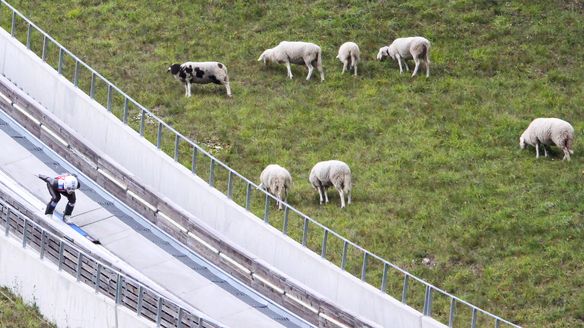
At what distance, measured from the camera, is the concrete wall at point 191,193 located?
1549 inches

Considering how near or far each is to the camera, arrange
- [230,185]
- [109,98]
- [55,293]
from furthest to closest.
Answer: [109,98] → [230,185] → [55,293]

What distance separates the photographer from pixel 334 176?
42.9 meters

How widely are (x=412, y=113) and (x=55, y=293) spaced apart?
15095mm

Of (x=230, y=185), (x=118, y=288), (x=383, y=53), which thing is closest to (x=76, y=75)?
(x=230, y=185)

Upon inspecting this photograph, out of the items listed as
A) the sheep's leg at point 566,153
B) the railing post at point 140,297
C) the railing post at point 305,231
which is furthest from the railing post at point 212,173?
the sheep's leg at point 566,153

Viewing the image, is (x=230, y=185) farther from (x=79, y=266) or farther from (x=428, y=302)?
(x=428, y=302)

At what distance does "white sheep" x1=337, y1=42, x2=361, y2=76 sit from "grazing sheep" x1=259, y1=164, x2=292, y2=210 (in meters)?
9.20

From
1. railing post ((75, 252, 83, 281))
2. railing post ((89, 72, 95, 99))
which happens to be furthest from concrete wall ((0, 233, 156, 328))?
railing post ((89, 72, 95, 99))

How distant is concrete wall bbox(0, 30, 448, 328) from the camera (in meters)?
39.3

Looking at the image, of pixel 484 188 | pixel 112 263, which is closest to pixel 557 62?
pixel 484 188

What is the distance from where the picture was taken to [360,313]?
39.3 meters

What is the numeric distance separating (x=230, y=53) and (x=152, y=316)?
18.8 m

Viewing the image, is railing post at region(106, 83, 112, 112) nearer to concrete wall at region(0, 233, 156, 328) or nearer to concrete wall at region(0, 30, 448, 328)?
concrete wall at region(0, 30, 448, 328)

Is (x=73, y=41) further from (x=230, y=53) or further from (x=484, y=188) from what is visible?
(x=484, y=188)
